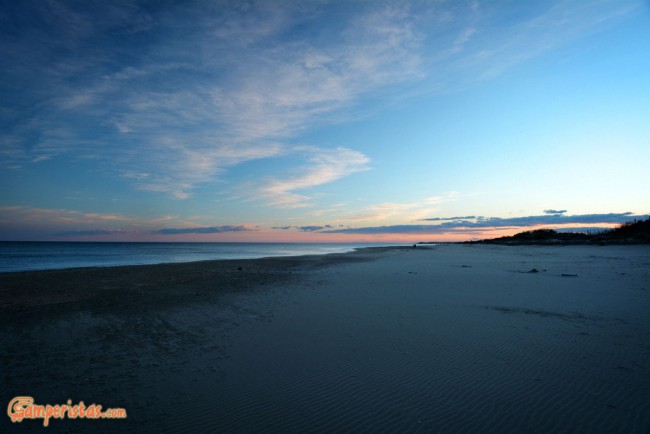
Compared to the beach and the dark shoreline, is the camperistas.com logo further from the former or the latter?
the dark shoreline

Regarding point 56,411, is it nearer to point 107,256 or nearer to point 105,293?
point 105,293

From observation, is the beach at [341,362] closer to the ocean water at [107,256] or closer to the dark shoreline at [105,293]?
the dark shoreline at [105,293]

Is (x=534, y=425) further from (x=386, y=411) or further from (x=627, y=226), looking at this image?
(x=627, y=226)

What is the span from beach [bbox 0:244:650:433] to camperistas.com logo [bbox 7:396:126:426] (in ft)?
0.37

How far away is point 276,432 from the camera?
4.17 metres

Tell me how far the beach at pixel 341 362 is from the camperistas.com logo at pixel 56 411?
4.4 inches

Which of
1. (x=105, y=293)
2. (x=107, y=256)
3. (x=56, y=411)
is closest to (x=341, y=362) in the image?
(x=56, y=411)

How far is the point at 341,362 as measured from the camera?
6.34m

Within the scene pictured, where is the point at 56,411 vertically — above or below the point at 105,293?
below

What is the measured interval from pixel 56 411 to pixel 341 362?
15.2ft

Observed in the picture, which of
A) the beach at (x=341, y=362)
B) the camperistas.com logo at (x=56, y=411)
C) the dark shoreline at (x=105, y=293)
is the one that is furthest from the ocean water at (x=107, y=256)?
the camperistas.com logo at (x=56, y=411)

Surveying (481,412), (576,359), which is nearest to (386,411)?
(481,412)

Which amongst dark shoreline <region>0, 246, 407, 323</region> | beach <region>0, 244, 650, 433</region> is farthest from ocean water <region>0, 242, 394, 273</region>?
beach <region>0, 244, 650, 433</region>

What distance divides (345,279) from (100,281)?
14092mm
